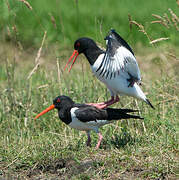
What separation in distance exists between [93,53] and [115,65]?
2.82ft

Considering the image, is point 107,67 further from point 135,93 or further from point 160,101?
point 160,101

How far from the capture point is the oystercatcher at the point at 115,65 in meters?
Answer: 5.14

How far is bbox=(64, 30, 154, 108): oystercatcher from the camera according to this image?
16.9ft

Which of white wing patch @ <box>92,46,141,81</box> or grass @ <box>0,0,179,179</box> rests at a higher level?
white wing patch @ <box>92,46,141,81</box>

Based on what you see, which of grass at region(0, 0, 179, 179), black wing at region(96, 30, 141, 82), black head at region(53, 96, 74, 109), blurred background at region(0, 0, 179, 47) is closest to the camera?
grass at region(0, 0, 179, 179)

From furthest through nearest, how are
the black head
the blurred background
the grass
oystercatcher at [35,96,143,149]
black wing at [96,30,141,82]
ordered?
1. the blurred background
2. the black head
3. oystercatcher at [35,96,143,149]
4. black wing at [96,30,141,82]
5. the grass

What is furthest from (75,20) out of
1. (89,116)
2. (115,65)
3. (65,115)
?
(115,65)

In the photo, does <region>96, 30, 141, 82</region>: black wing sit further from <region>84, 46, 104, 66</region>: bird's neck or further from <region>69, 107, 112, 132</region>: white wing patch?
<region>69, 107, 112, 132</region>: white wing patch

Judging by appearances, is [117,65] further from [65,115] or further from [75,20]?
[75,20]

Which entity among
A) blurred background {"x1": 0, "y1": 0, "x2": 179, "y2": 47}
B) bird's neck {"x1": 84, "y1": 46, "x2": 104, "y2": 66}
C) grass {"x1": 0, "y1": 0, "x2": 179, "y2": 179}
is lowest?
grass {"x1": 0, "y1": 0, "x2": 179, "y2": 179}

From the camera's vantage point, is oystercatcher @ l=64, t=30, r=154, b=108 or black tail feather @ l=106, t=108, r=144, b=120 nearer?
oystercatcher @ l=64, t=30, r=154, b=108

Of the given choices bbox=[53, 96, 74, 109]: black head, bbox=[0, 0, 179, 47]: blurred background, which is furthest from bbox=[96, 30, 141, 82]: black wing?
bbox=[0, 0, 179, 47]: blurred background

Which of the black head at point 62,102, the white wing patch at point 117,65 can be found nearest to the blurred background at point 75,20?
the white wing patch at point 117,65

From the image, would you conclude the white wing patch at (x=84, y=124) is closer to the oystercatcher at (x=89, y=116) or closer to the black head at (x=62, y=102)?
the oystercatcher at (x=89, y=116)
